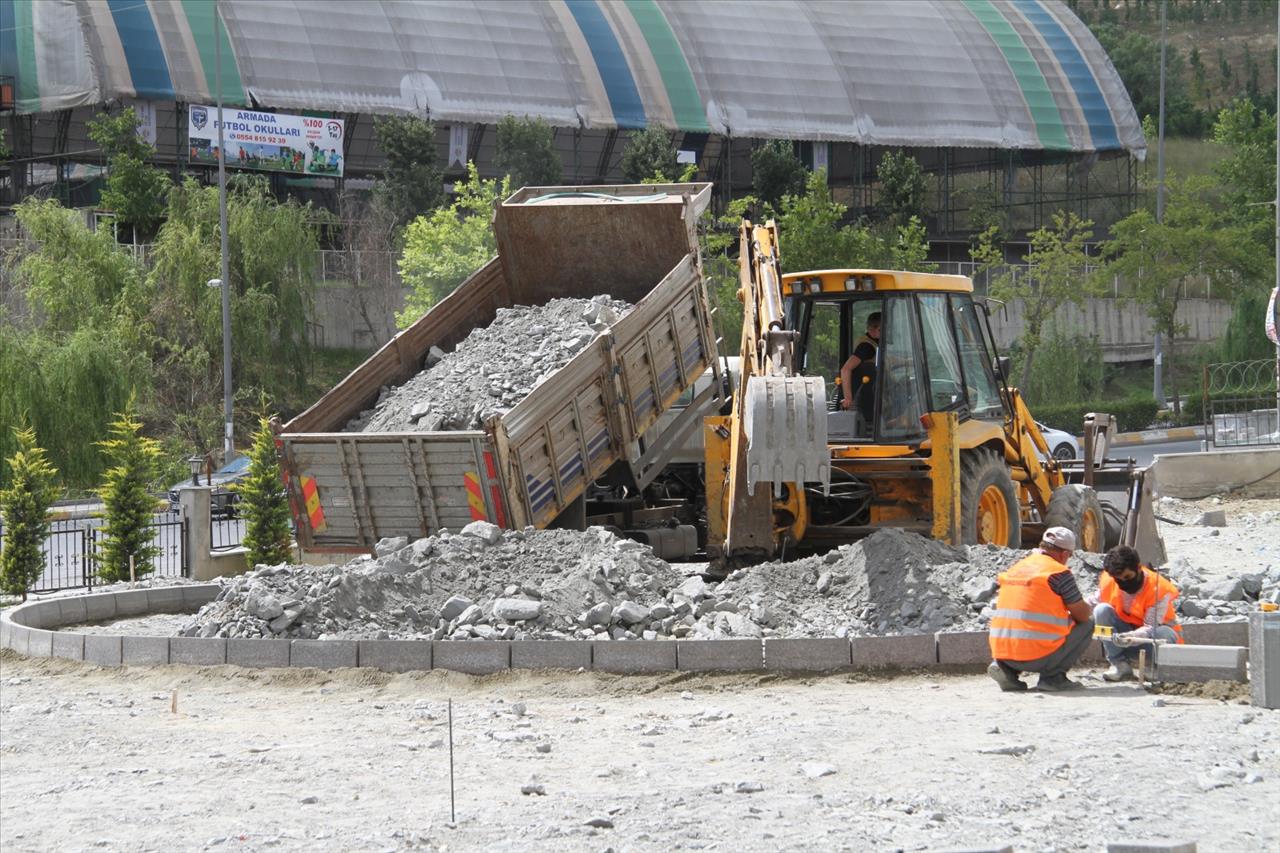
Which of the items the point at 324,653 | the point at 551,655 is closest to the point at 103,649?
the point at 324,653

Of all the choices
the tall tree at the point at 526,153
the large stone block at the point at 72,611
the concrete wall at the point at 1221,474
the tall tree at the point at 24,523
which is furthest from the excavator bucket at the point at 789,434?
the tall tree at the point at 526,153

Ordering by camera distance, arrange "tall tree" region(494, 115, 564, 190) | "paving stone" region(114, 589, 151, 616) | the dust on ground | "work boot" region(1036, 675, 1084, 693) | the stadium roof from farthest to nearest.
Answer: "tall tree" region(494, 115, 564, 190) < the stadium roof < "paving stone" region(114, 589, 151, 616) < "work boot" region(1036, 675, 1084, 693) < the dust on ground

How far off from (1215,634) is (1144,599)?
1.08m

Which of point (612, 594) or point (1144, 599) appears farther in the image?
point (612, 594)

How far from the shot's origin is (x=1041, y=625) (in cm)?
954

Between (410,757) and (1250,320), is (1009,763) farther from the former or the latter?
(1250,320)

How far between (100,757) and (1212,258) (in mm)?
44158

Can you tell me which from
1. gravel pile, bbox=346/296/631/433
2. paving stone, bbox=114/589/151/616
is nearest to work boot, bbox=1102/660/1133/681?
gravel pile, bbox=346/296/631/433

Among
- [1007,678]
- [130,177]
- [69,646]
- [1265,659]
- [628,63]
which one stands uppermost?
[628,63]

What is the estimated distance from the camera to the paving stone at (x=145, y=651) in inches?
462

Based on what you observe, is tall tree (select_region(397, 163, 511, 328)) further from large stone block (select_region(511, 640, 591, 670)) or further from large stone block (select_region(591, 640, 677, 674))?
large stone block (select_region(591, 640, 677, 674))

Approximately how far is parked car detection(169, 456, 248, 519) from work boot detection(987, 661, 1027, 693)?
13281 millimetres

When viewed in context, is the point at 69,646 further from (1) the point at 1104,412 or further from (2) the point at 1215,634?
(1) the point at 1104,412

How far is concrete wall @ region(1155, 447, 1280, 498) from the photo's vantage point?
24750mm
